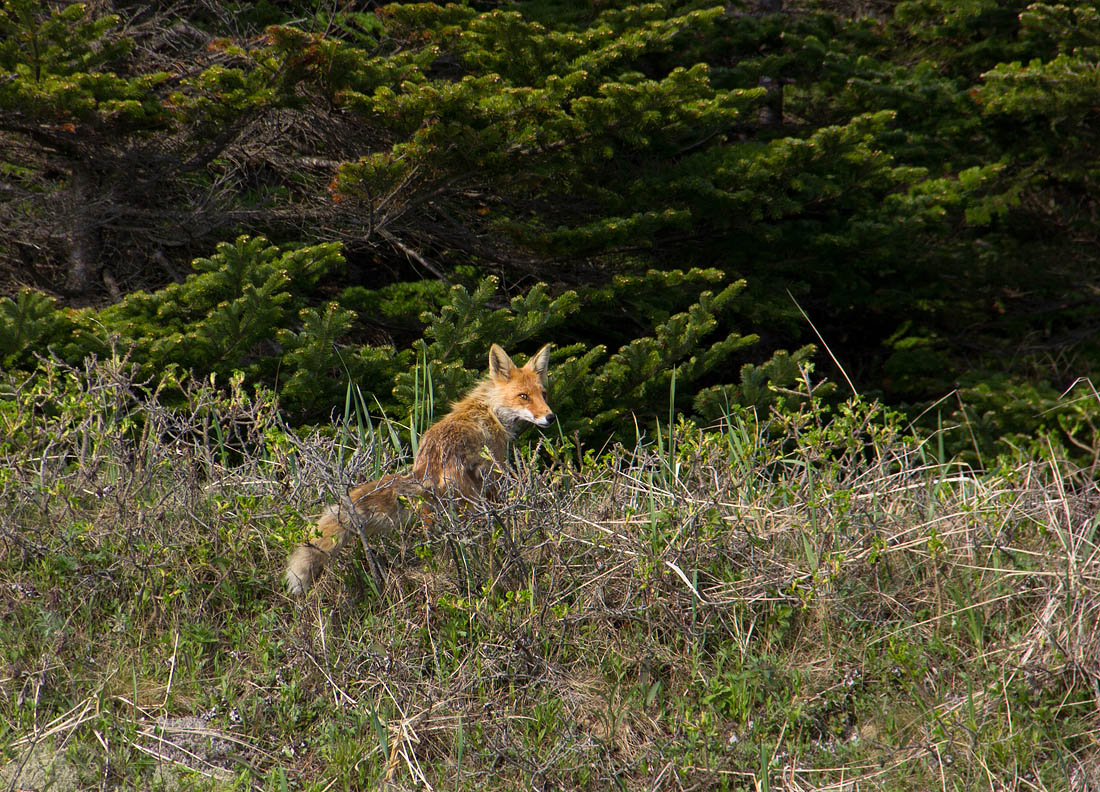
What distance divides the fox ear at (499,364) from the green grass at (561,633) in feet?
4.21

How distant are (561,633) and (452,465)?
1406 millimetres

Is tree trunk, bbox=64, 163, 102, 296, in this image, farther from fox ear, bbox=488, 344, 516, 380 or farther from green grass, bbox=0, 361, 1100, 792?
fox ear, bbox=488, 344, 516, 380

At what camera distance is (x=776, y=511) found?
4816 millimetres

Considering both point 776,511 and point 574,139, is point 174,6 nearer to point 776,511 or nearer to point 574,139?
point 574,139

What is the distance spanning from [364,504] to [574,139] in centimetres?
474

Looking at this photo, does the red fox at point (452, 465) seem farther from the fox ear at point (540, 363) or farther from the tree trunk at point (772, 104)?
the tree trunk at point (772, 104)

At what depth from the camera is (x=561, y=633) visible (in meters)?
4.43

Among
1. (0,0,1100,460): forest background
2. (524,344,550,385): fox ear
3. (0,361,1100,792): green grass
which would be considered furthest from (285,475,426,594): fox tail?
(524,344,550,385): fox ear

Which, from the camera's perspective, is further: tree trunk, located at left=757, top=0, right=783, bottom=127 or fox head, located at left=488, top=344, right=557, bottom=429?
tree trunk, located at left=757, top=0, right=783, bottom=127

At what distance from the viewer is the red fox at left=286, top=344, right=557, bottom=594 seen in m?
4.75

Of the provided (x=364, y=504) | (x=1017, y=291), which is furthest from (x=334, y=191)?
(x=1017, y=291)

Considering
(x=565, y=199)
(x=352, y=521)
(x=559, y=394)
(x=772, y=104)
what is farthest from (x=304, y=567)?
(x=772, y=104)

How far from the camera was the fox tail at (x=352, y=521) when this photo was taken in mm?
4730

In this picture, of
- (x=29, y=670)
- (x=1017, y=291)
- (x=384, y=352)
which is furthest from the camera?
(x=1017, y=291)
